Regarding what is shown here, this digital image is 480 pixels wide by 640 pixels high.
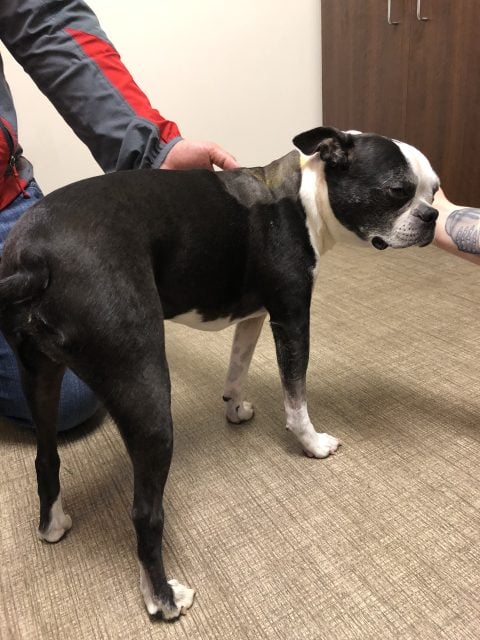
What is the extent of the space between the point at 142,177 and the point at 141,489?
536 mm

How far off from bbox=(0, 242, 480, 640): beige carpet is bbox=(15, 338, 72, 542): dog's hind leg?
0.05m

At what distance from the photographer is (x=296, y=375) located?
118 centimetres

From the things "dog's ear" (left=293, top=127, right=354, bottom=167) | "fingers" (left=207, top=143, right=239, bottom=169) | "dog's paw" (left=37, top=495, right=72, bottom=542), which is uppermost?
"dog's ear" (left=293, top=127, right=354, bottom=167)

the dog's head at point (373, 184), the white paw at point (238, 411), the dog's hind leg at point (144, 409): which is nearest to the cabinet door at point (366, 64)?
the dog's head at point (373, 184)

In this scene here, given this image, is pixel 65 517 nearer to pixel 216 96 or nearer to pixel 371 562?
pixel 371 562

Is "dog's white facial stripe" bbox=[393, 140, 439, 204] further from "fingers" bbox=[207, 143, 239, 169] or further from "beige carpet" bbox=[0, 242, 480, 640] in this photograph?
"beige carpet" bbox=[0, 242, 480, 640]

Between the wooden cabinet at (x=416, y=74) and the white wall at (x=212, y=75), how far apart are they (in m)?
0.23

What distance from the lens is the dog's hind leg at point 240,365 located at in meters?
1.33

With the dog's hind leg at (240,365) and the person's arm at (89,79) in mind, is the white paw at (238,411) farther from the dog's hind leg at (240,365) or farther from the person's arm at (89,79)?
the person's arm at (89,79)

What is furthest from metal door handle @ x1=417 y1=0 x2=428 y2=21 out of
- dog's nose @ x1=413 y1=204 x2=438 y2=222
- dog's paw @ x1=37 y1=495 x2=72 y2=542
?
dog's paw @ x1=37 y1=495 x2=72 y2=542

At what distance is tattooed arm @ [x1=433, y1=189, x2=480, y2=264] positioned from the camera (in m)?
1.29

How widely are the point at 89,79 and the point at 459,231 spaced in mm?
953

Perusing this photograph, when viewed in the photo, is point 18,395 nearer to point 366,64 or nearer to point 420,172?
point 420,172

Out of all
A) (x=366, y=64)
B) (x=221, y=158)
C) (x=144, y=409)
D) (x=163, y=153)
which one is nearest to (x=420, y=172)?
(x=221, y=158)
